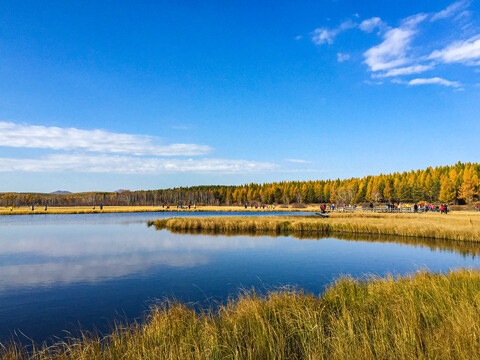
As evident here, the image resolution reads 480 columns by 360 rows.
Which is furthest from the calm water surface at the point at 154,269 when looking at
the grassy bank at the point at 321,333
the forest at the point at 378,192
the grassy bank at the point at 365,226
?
the forest at the point at 378,192

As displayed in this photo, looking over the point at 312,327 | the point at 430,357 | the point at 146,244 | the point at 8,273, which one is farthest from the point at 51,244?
the point at 430,357

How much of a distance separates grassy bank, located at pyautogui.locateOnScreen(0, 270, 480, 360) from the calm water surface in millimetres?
3616

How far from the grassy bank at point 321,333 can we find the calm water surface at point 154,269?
142 inches

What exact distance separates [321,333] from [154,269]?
13827 millimetres

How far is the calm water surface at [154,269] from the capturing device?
11445 mm

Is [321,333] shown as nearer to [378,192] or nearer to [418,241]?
[418,241]

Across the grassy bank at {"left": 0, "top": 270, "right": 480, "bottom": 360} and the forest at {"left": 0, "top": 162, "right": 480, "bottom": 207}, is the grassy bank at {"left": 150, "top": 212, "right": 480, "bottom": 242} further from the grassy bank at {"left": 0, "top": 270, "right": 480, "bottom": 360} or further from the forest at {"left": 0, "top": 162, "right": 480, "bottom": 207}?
the forest at {"left": 0, "top": 162, "right": 480, "bottom": 207}

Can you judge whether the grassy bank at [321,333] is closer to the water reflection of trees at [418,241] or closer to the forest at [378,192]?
the water reflection of trees at [418,241]

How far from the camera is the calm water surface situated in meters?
→ 11.4

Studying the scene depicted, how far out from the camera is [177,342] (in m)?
6.78

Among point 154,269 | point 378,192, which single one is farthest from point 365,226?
point 378,192

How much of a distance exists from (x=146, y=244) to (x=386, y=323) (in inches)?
965

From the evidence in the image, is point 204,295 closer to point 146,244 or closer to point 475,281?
point 475,281

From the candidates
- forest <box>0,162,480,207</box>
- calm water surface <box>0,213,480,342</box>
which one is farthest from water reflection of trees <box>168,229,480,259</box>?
forest <box>0,162,480,207</box>
